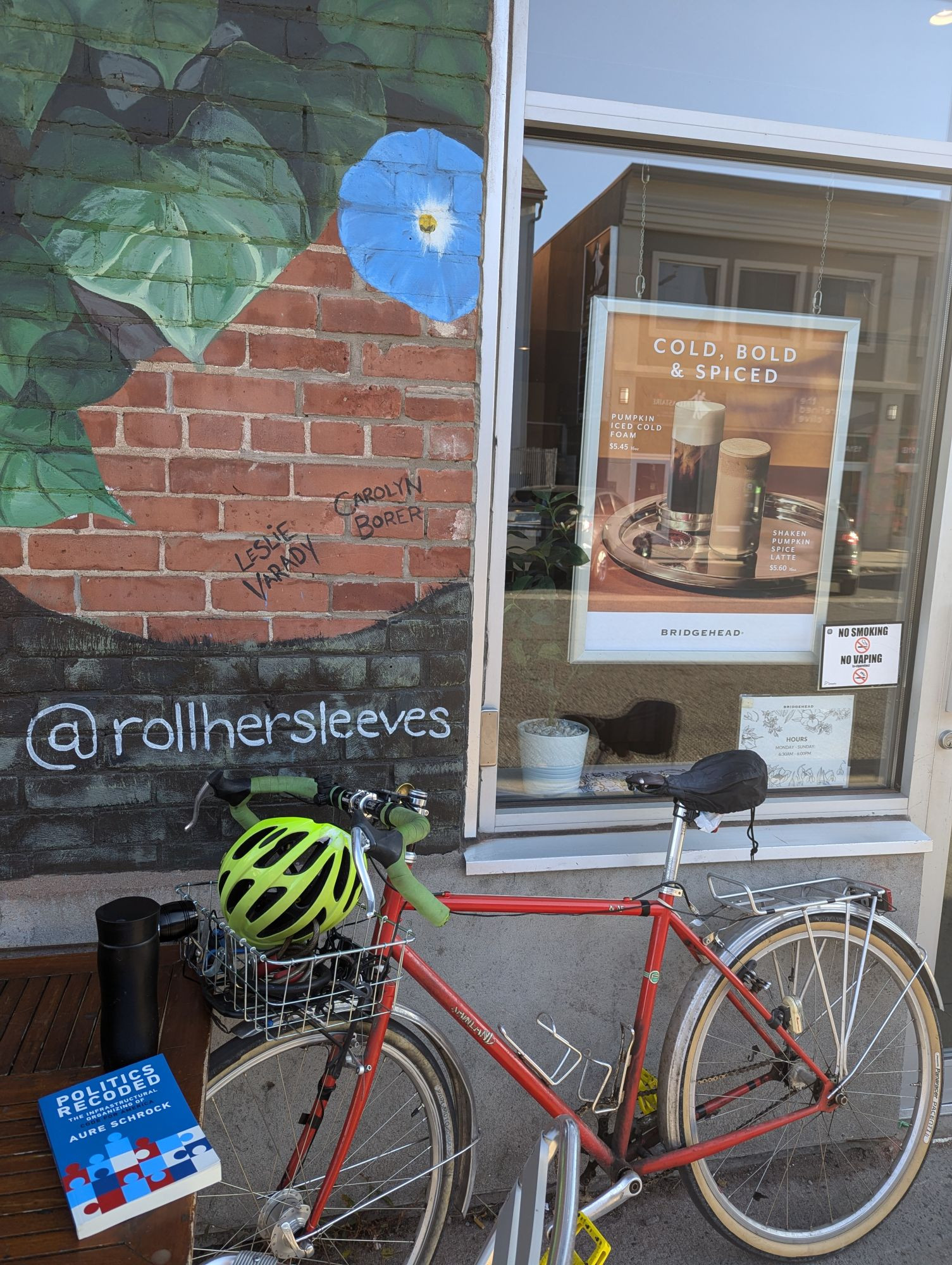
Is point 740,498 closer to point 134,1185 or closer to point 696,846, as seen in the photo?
point 696,846

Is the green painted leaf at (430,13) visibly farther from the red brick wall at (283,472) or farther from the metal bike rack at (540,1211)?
the metal bike rack at (540,1211)

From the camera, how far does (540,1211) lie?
45.7 inches

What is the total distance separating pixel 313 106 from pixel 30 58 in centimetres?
61

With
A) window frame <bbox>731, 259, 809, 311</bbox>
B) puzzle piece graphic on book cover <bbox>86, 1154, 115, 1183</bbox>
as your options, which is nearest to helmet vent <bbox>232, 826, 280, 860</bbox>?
puzzle piece graphic on book cover <bbox>86, 1154, 115, 1183</bbox>

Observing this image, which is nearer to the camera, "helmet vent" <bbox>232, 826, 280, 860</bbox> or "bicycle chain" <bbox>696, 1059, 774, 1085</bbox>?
"helmet vent" <bbox>232, 826, 280, 860</bbox>

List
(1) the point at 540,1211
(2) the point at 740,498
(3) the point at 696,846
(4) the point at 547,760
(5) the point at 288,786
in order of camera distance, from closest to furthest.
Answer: (1) the point at 540,1211 < (5) the point at 288,786 < (3) the point at 696,846 < (4) the point at 547,760 < (2) the point at 740,498

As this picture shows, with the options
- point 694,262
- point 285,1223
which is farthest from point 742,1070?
point 694,262

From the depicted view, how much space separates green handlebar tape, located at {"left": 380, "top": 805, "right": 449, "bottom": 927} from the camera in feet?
5.63

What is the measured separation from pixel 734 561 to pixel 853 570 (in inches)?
16.8

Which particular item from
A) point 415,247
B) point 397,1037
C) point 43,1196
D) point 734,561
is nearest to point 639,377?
point 734,561

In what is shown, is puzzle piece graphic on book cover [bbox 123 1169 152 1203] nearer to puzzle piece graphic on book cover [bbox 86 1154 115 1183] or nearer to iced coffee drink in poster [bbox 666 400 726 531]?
puzzle piece graphic on book cover [bbox 86 1154 115 1183]

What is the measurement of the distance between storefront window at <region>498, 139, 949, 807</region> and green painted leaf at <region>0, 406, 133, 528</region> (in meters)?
1.11

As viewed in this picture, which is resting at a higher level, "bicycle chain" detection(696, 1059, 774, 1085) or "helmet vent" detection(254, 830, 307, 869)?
"helmet vent" detection(254, 830, 307, 869)
